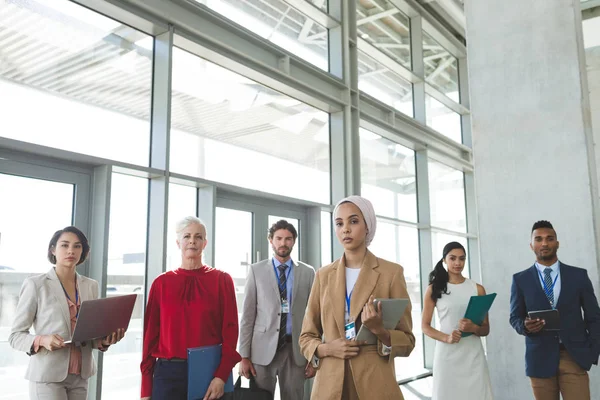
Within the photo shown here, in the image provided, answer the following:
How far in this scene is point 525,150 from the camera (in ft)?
17.3

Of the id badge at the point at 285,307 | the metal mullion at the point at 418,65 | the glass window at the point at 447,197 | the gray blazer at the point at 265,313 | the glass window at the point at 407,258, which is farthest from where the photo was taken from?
the glass window at the point at 447,197

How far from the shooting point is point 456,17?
10.5 m

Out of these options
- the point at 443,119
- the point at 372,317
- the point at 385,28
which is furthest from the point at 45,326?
the point at 443,119

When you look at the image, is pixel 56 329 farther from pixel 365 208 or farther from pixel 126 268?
pixel 365 208

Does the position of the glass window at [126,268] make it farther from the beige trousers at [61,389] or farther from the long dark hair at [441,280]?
the long dark hair at [441,280]

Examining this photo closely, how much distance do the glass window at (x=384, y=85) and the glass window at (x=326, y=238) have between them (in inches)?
88.9

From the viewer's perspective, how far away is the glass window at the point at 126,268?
4504 millimetres

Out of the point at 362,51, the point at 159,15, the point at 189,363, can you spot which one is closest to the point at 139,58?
the point at 159,15

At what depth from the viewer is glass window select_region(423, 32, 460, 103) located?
10.6m

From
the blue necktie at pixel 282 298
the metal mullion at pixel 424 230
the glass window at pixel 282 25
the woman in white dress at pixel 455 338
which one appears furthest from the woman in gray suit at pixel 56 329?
the metal mullion at pixel 424 230

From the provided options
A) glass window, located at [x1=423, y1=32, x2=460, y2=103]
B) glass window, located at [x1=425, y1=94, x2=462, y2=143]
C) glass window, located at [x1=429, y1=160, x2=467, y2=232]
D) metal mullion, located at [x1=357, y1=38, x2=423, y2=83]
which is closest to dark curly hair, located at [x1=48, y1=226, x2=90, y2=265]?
metal mullion, located at [x1=357, y1=38, x2=423, y2=83]

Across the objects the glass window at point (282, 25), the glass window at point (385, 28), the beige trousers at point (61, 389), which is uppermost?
the glass window at point (385, 28)

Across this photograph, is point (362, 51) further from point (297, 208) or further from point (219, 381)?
point (219, 381)

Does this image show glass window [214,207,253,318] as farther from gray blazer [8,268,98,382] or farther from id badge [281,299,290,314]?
gray blazer [8,268,98,382]
